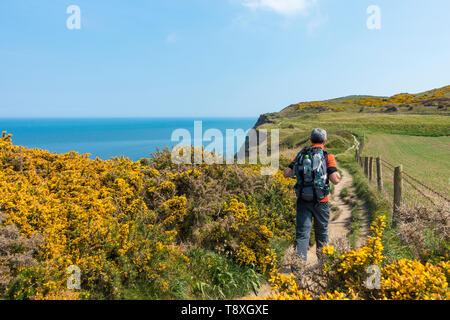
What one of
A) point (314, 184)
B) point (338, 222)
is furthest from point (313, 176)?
point (338, 222)

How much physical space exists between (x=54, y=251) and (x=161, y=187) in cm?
273

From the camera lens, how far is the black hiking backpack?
4.64 metres

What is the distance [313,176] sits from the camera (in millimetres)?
4652

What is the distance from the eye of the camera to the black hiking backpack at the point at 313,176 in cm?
464

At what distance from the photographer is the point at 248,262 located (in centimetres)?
542

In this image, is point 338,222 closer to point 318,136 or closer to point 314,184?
point 314,184

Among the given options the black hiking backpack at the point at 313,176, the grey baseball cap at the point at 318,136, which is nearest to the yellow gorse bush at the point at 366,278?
the black hiking backpack at the point at 313,176

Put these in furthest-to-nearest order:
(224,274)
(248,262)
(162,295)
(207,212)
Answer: (207,212), (248,262), (224,274), (162,295)

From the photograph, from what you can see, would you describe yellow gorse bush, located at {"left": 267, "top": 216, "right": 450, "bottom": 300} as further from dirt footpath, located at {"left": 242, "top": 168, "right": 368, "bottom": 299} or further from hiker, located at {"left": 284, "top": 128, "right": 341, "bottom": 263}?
dirt footpath, located at {"left": 242, "top": 168, "right": 368, "bottom": 299}

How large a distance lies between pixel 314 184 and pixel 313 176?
5.4 inches

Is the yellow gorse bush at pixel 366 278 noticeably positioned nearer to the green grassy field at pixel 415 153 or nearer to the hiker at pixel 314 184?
the hiker at pixel 314 184

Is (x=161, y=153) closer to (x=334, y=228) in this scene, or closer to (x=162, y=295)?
(x=162, y=295)

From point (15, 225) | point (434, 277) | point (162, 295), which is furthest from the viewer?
point (162, 295)
